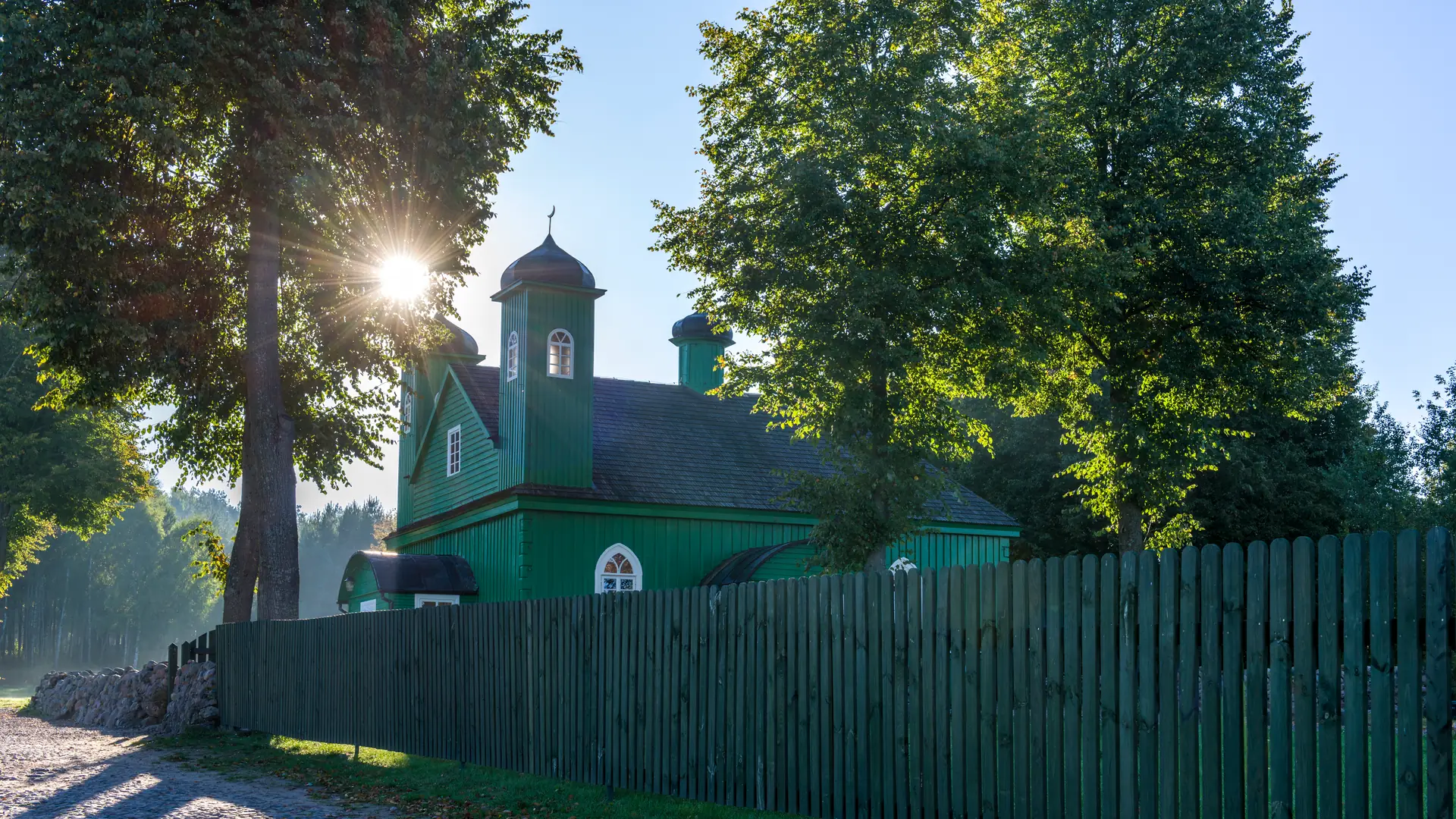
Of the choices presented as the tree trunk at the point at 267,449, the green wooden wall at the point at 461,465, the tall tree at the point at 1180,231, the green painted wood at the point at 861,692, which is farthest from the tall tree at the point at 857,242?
the green painted wood at the point at 861,692

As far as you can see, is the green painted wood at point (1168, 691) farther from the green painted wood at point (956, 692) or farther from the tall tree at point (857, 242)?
the tall tree at point (857, 242)

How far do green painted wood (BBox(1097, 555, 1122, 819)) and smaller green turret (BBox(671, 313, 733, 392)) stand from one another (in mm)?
31506

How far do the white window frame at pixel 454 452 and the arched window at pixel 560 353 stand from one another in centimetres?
452

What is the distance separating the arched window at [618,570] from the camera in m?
28.7

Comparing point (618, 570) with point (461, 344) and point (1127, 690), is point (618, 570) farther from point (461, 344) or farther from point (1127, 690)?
point (1127, 690)

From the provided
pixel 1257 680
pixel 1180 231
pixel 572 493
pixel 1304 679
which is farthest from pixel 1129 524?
pixel 1304 679

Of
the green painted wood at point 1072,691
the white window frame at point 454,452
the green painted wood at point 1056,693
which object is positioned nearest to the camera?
the green painted wood at point 1072,691

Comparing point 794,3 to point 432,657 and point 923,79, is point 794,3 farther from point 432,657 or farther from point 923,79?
point 432,657

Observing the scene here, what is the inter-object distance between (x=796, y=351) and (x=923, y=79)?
568 centimetres

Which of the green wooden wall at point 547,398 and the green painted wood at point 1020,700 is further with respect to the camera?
the green wooden wall at point 547,398

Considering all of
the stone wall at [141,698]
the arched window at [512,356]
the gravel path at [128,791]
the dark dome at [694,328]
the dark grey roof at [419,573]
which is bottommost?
the stone wall at [141,698]

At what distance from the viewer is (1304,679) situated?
654 centimetres

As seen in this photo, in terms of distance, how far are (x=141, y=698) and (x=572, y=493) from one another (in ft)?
31.9

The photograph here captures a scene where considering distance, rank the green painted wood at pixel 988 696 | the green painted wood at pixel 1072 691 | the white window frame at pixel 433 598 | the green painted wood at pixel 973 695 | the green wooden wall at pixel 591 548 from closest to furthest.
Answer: the green painted wood at pixel 1072 691, the green painted wood at pixel 988 696, the green painted wood at pixel 973 695, the green wooden wall at pixel 591 548, the white window frame at pixel 433 598
